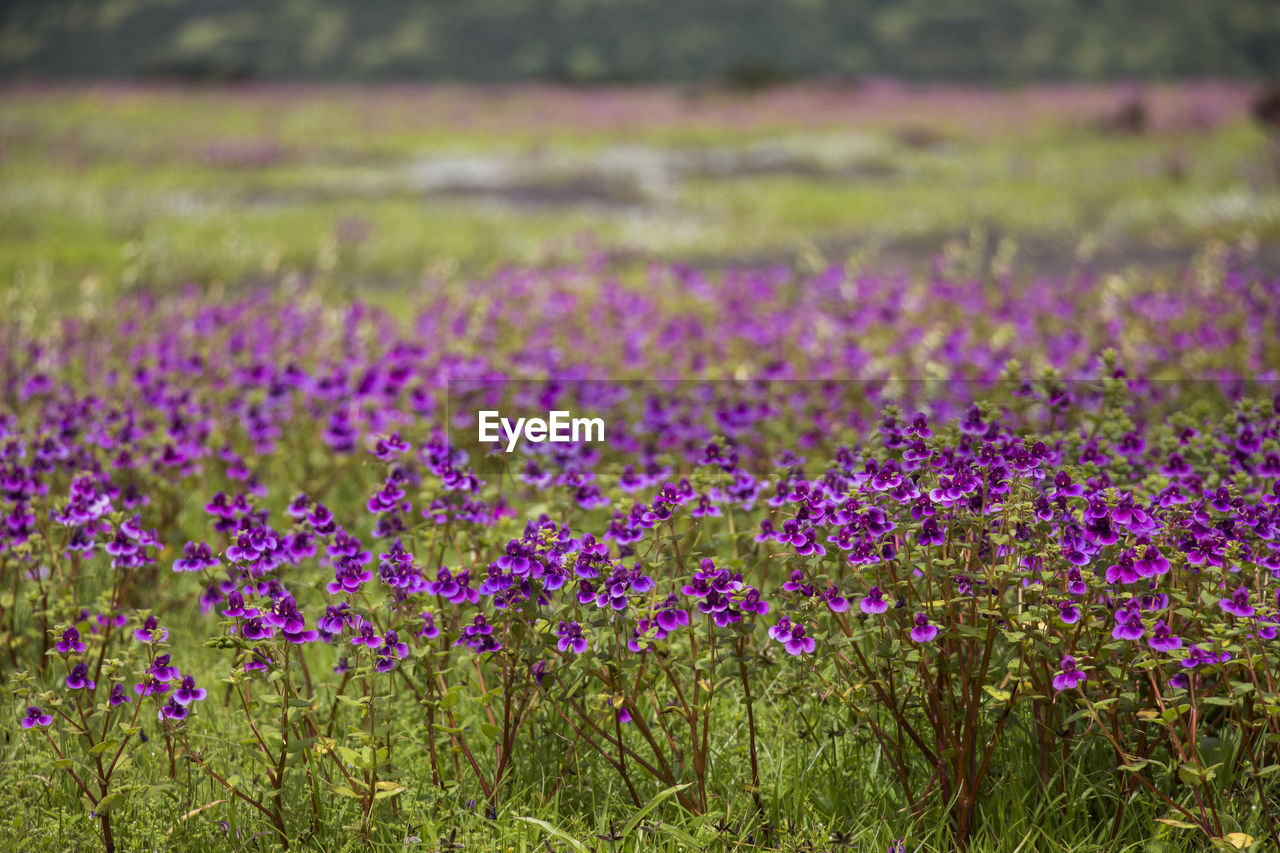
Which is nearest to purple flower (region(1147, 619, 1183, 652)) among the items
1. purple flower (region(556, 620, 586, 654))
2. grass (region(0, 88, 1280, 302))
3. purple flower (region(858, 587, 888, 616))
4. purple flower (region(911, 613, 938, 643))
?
purple flower (region(911, 613, 938, 643))

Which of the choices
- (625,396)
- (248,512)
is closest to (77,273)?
(625,396)

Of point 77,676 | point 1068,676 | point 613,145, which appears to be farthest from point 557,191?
point 1068,676

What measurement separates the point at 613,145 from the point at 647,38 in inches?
1182

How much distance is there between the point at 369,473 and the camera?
4.90m

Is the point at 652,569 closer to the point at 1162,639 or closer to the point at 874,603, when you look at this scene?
the point at 874,603

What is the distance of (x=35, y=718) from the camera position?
2.45m

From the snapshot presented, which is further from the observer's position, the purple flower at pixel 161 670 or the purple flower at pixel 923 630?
the purple flower at pixel 161 670

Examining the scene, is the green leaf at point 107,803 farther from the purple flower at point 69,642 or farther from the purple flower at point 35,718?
the purple flower at point 69,642

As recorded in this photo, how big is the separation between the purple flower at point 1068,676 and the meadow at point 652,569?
0.01 metres

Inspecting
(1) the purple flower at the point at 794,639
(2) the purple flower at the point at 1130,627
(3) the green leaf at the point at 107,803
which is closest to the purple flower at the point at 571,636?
(1) the purple flower at the point at 794,639

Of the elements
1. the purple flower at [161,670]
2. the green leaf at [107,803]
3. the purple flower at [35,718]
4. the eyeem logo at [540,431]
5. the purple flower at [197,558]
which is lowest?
the green leaf at [107,803]

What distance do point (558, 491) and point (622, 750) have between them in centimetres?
156

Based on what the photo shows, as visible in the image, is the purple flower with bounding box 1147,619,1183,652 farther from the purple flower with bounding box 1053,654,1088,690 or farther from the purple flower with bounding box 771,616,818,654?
the purple flower with bounding box 771,616,818,654

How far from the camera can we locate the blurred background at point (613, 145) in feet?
38.2
